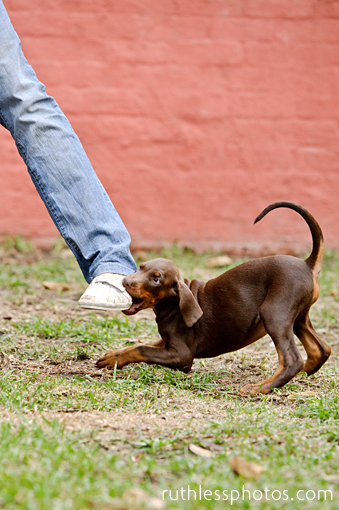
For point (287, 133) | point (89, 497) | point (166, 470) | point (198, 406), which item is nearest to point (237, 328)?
point (198, 406)

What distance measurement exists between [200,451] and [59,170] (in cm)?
173

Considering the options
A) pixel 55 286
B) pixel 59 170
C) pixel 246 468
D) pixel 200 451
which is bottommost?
pixel 55 286

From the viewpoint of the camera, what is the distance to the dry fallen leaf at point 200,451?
1.99 metres

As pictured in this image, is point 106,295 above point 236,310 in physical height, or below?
above

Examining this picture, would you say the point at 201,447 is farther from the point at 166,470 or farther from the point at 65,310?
the point at 65,310

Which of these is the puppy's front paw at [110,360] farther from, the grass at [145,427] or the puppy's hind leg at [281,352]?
the puppy's hind leg at [281,352]

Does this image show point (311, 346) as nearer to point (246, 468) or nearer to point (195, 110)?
point (246, 468)

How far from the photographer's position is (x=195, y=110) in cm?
690

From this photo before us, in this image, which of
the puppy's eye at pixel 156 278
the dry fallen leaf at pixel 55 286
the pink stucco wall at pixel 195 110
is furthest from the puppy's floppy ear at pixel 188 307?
the pink stucco wall at pixel 195 110

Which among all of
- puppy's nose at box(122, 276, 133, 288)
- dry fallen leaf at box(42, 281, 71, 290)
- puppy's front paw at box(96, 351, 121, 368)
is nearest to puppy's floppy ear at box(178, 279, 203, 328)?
puppy's nose at box(122, 276, 133, 288)

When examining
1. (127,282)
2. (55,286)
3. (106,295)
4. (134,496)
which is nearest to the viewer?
(134,496)

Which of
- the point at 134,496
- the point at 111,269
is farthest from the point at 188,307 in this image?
the point at 134,496

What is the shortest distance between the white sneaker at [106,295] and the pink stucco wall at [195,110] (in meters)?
4.01

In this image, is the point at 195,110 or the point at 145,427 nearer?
the point at 145,427
